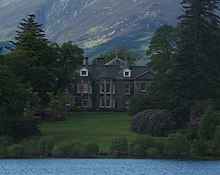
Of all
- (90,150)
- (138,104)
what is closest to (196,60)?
(138,104)

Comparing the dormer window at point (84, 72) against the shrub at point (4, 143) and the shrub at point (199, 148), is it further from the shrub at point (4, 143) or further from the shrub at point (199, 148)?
the shrub at point (199, 148)

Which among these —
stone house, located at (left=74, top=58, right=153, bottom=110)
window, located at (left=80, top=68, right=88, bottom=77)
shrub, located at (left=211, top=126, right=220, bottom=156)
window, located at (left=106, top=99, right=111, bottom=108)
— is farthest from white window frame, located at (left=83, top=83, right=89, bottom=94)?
shrub, located at (left=211, top=126, right=220, bottom=156)

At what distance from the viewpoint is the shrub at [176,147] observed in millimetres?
65750

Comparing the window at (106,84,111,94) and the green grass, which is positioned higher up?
the window at (106,84,111,94)

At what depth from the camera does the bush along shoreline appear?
65.8 metres

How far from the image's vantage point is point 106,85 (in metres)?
124

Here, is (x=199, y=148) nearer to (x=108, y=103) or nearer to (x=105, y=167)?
(x=105, y=167)

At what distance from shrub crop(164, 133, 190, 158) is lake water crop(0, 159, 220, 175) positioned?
3758 mm

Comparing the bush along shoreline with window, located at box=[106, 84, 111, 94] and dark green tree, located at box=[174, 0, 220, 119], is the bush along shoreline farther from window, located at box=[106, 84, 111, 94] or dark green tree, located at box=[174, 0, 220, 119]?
window, located at box=[106, 84, 111, 94]

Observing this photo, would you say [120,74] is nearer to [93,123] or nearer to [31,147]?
[93,123]

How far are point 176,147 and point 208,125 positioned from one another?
20.8 ft

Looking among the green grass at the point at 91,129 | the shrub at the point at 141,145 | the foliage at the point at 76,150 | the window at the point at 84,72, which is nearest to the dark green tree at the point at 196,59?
the green grass at the point at 91,129

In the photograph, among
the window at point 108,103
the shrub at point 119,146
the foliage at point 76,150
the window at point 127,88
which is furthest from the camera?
the window at point 108,103

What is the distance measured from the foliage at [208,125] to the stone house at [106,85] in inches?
1988
